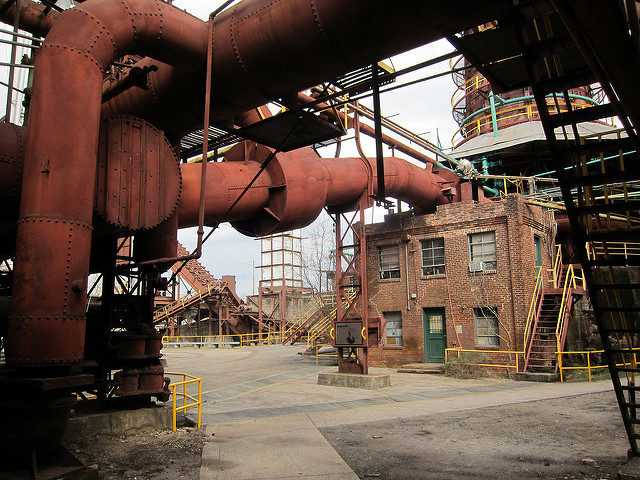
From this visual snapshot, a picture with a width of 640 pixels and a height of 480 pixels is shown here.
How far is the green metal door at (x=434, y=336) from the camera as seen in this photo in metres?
18.5

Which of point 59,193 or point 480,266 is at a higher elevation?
point 480,266

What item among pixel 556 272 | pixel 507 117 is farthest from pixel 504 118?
pixel 556 272

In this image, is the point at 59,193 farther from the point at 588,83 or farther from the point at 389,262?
the point at 389,262

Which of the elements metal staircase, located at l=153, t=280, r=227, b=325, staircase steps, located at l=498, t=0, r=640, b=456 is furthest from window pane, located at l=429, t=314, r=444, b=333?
metal staircase, located at l=153, t=280, r=227, b=325

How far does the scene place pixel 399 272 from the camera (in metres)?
20.1

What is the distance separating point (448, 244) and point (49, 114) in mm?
15812

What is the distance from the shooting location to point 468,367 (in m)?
16.5

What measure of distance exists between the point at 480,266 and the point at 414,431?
10719 mm

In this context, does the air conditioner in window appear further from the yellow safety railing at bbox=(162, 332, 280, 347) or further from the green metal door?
the yellow safety railing at bbox=(162, 332, 280, 347)

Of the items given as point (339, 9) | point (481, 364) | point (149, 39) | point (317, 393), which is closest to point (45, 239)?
point (149, 39)

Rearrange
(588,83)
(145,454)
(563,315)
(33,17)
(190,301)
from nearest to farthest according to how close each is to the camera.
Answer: (588,83) → (145,454) → (33,17) → (563,315) → (190,301)

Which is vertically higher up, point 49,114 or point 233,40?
point 233,40

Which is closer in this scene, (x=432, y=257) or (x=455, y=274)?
(x=455, y=274)

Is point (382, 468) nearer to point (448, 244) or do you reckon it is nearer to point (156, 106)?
point (156, 106)
